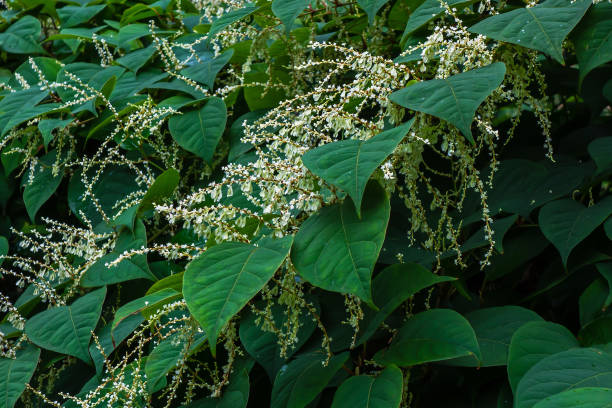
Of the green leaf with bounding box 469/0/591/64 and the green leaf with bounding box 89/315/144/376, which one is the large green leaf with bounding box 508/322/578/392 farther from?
the green leaf with bounding box 89/315/144/376

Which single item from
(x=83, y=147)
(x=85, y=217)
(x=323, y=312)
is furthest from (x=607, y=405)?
(x=83, y=147)

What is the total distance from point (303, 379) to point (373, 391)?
0.18 metres

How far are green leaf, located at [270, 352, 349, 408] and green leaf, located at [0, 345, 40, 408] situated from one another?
78 cm

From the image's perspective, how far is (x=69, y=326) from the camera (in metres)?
1.76

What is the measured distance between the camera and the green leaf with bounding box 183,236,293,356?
112 centimetres

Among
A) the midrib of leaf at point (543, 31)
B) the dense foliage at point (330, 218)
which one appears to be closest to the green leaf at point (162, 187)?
the dense foliage at point (330, 218)

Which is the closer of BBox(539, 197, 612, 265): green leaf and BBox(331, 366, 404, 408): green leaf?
BBox(331, 366, 404, 408): green leaf

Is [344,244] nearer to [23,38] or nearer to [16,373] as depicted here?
[16,373]

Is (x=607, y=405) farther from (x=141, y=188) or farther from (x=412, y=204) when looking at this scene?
(x=141, y=188)

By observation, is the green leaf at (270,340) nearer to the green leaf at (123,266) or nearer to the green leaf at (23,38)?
the green leaf at (123,266)

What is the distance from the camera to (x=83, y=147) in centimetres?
234

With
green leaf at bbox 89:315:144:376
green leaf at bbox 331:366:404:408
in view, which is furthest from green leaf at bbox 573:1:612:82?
green leaf at bbox 89:315:144:376

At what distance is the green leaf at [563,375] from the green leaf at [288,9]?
3.49ft

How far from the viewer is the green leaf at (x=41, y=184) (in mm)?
2285
